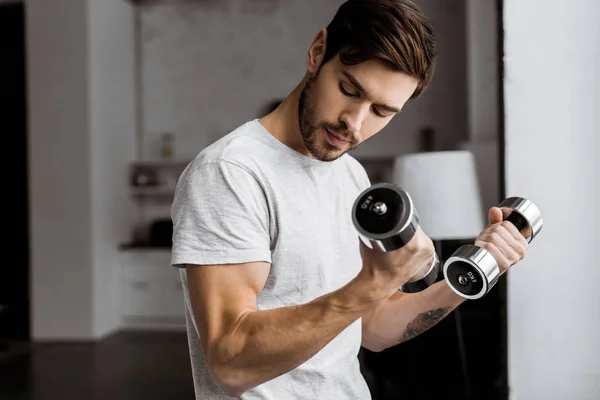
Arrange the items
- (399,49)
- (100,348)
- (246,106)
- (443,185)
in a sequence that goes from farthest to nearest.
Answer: (246,106)
(100,348)
(443,185)
(399,49)

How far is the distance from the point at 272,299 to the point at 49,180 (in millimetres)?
4554

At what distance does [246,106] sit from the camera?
595cm

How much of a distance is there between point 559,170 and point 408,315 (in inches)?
25.6

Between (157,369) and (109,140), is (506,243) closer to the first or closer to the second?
(157,369)

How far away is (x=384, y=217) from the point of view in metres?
0.79

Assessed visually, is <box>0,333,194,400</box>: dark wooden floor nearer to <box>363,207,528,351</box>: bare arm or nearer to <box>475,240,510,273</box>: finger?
<box>363,207,528,351</box>: bare arm

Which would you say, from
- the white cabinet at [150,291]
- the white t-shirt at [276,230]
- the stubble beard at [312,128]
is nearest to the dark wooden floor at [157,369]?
the white cabinet at [150,291]

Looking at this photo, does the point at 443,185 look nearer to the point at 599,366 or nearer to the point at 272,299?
the point at 599,366

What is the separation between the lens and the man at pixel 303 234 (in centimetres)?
87

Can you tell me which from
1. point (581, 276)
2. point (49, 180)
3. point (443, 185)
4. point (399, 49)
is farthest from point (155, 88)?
point (399, 49)

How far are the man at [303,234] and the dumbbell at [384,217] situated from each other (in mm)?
28

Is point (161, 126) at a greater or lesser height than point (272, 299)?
greater

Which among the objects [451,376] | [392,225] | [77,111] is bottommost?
[451,376]

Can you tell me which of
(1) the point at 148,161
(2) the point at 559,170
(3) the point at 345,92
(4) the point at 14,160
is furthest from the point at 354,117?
Result: (4) the point at 14,160
